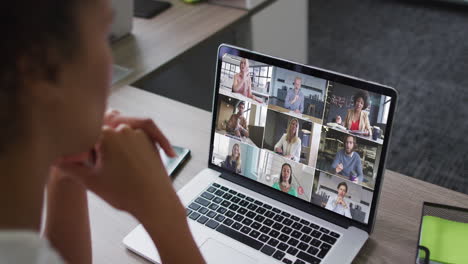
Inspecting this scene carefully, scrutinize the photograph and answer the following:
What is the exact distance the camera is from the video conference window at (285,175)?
947 mm

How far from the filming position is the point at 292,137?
95cm

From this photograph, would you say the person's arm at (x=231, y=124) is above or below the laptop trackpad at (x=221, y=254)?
above

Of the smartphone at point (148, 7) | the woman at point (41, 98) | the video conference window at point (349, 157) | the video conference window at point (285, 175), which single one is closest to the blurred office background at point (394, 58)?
the smartphone at point (148, 7)

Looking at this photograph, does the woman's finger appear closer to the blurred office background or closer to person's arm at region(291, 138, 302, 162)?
person's arm at region(291, 138, 302, 162)

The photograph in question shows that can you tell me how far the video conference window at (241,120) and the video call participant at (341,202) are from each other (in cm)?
17

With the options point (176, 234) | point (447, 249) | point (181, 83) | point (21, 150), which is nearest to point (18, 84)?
point (21, 150)

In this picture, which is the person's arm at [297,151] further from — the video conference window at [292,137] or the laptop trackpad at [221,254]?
the laptop trackpad at [221,254]

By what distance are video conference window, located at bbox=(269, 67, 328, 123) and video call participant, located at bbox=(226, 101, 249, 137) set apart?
66mm

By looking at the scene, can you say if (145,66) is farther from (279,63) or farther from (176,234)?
(176,234)

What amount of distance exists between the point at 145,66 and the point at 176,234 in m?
0.89

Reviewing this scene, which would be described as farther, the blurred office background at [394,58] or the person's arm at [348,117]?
the blurred office background at [394,58]

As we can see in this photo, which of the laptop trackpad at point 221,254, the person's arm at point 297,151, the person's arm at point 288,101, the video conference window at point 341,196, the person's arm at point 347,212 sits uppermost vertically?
the person's arm at point 288,101

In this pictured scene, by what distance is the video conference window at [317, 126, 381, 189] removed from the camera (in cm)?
88

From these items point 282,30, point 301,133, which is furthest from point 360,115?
point 282,30
